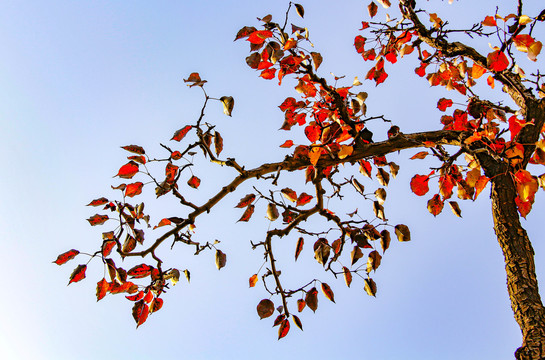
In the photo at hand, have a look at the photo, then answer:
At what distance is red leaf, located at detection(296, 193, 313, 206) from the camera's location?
72.2 inches

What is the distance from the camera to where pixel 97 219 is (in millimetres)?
1585

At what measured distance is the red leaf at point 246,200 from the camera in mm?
1649

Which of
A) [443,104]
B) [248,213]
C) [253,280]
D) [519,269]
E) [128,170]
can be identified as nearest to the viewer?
[519,269]

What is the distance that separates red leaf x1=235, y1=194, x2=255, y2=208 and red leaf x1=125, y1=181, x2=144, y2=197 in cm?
52

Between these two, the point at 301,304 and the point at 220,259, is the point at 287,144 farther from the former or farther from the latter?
the point at 301,304

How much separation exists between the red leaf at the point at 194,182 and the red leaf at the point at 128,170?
0.99 feet

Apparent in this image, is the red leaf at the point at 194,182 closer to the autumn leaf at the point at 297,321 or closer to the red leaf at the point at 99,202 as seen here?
the red leaf at the point at 99,202

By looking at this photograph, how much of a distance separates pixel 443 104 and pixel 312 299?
1.49m

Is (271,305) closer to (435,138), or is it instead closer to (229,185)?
(229,185)

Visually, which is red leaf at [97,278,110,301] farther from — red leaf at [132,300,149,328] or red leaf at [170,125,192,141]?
red leaf at [170,125,192,141]

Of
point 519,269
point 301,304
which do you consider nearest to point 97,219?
point 301,304

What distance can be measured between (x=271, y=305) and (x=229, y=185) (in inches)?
27.8

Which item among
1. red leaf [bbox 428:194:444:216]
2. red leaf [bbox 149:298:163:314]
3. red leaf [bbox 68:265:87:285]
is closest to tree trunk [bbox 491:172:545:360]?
red leaf [bbox 428:194:444:216]

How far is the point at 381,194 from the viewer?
1.78m
